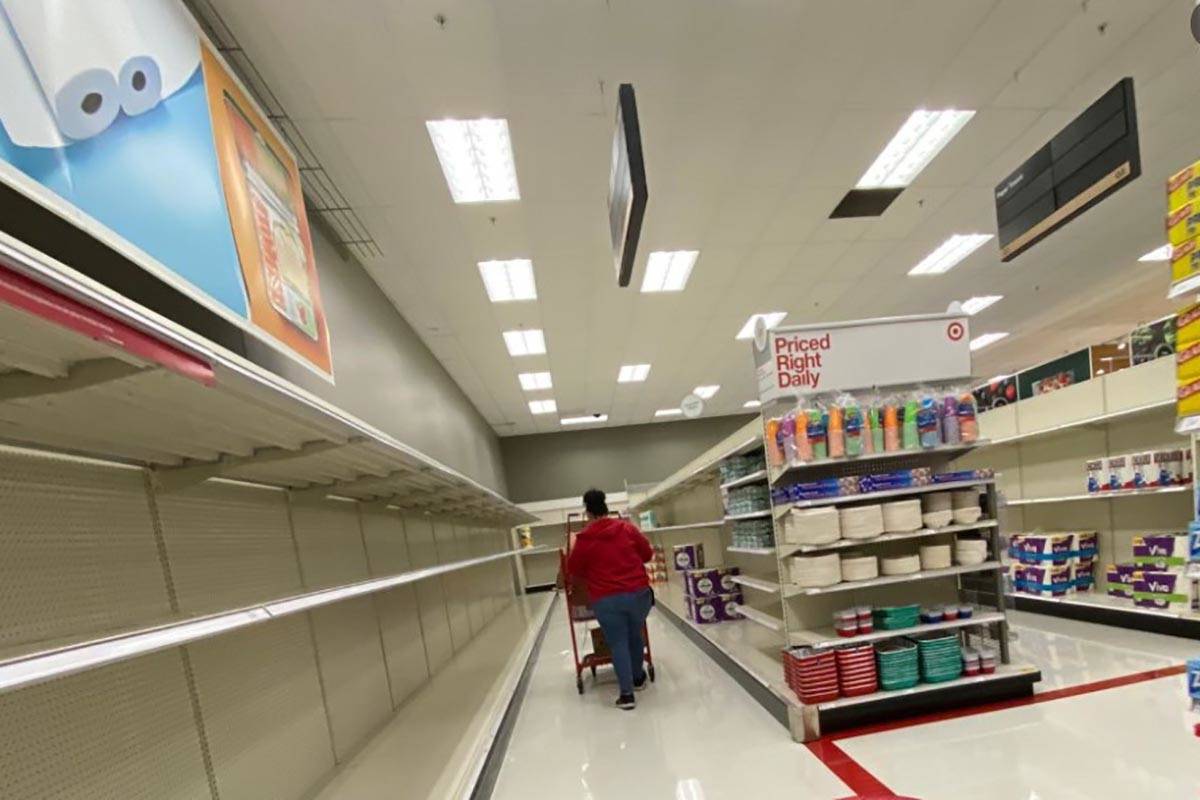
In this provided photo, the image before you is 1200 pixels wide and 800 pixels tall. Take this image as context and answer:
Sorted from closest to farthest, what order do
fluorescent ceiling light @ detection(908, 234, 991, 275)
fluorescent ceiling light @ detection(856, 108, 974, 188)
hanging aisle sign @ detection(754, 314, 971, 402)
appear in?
hanging aisle sign @ detection(754, 314, 971, 402), fluorescent ceiling light @ detection(856, 108, 974, 188), fluorescent ceiling light @ detection(908, 234, 991, 275)

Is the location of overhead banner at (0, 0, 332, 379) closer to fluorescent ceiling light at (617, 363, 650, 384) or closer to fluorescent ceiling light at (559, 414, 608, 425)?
fluorescent ceiling light at (617, 363, 650, 384)

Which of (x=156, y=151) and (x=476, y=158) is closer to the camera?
(x=156, y=151)

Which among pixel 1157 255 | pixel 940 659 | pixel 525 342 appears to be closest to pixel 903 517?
pixel 940 659

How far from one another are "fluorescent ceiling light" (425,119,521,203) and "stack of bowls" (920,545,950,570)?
3.84m

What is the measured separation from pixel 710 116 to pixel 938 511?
3.02 meters

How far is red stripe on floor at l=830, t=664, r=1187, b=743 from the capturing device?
115 inches

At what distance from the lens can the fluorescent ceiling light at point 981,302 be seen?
8688 mm

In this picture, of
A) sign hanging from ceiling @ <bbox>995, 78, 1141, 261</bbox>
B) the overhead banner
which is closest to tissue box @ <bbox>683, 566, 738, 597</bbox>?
sign hanging from ceiling @ <bbox>995, 78, 1141, 261</bbox>

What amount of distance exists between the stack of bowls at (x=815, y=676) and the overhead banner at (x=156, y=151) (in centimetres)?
321

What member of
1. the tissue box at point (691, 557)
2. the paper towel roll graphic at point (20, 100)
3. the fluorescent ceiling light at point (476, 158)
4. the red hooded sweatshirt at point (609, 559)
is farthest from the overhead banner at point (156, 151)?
the tissue box at point (691, 557)

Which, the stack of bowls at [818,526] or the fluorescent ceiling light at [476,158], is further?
the fluorescent ceiling light at [476,158]

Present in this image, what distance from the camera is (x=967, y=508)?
3.15 meters

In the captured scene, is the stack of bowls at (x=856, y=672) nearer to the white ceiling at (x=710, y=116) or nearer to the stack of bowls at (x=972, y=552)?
the stack of bowls at (x=972, y=552)

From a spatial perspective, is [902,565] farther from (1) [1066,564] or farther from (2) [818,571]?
(1) [1066,564]
